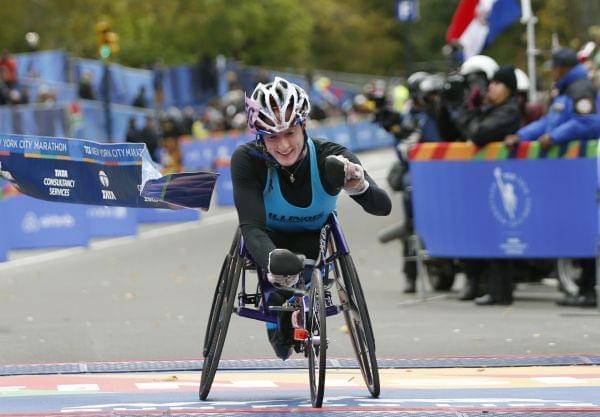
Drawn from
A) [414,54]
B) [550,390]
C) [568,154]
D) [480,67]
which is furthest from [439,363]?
[414,54]

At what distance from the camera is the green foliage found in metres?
53.8

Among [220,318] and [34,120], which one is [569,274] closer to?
[220,318]

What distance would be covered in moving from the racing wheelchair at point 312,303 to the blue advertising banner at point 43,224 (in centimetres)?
1443

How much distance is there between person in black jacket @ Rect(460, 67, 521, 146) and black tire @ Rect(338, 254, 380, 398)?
228 inches

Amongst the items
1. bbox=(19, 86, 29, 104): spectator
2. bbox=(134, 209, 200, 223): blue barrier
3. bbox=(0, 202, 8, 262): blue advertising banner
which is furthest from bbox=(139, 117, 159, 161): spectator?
bbox=(0, 202, 8, 262): blue advertising banner

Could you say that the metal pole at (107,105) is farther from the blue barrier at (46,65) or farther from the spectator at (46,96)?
the blue barrier at (46,65)

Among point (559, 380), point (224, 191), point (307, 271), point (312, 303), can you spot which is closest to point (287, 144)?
point (307, 271)

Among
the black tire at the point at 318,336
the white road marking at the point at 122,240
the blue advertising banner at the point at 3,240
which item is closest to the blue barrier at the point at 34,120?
the white road marking at the point at 122,240

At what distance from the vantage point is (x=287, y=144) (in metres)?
8.00

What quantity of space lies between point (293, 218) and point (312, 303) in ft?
1.83

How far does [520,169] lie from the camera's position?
45.0ft

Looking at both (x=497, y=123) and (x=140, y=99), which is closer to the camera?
(x=497, y=123)

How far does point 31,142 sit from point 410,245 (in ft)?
20.9

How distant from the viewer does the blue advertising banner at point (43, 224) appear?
2264 cm
